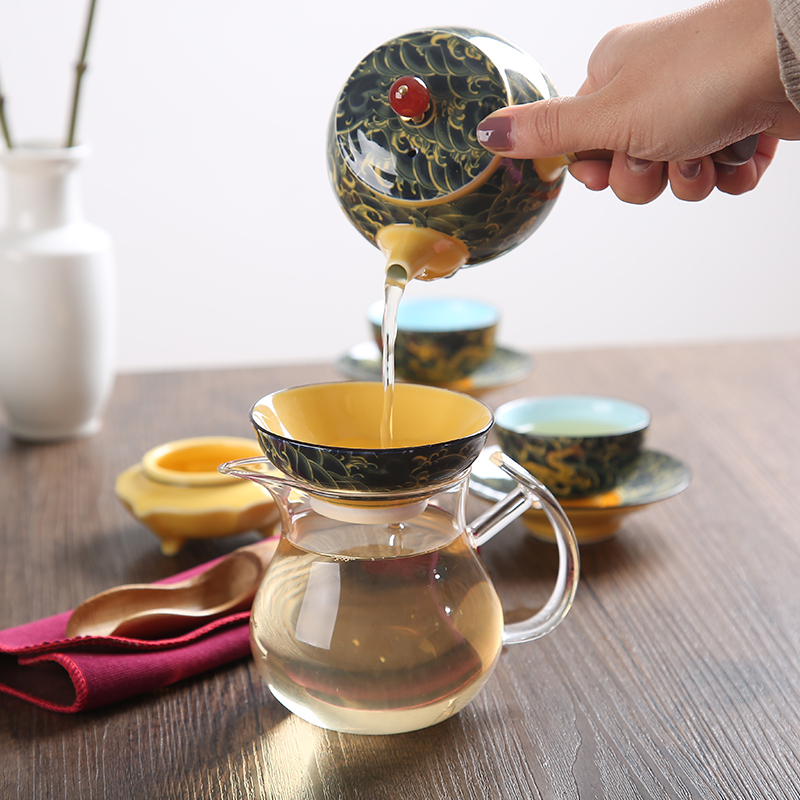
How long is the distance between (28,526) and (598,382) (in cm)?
73

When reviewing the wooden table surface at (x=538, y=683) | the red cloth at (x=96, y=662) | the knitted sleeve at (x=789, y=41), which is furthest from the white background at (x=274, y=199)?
the knitted sleeve at (x=789, y=41)

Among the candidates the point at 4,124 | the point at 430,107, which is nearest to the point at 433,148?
the point at 430,107

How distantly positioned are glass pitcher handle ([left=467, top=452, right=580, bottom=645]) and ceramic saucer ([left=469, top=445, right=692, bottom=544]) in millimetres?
169

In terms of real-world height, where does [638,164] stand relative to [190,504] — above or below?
above

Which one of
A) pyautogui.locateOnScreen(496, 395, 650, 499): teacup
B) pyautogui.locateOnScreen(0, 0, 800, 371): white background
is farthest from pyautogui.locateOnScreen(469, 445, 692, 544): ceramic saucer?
pyautogui.locateOnScreen(0, 0, 800, 371): white background

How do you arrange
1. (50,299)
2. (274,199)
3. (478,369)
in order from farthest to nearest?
(274,199) < (478,369) < (50,299)

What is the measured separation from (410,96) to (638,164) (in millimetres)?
275

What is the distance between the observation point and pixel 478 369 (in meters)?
1.13

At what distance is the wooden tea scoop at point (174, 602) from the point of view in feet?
2.07

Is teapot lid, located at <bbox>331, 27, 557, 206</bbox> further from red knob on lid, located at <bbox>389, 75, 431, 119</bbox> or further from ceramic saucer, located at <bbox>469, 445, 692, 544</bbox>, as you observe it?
ceramic saucer, located at <bbox>469, 445, 692, 544</bbox>

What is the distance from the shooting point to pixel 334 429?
2.04ft

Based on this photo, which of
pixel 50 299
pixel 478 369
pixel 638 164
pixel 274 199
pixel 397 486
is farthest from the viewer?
pixel 274 199

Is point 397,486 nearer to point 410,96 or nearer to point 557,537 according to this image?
point 557,537

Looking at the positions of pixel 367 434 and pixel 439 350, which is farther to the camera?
pixel 439 350
